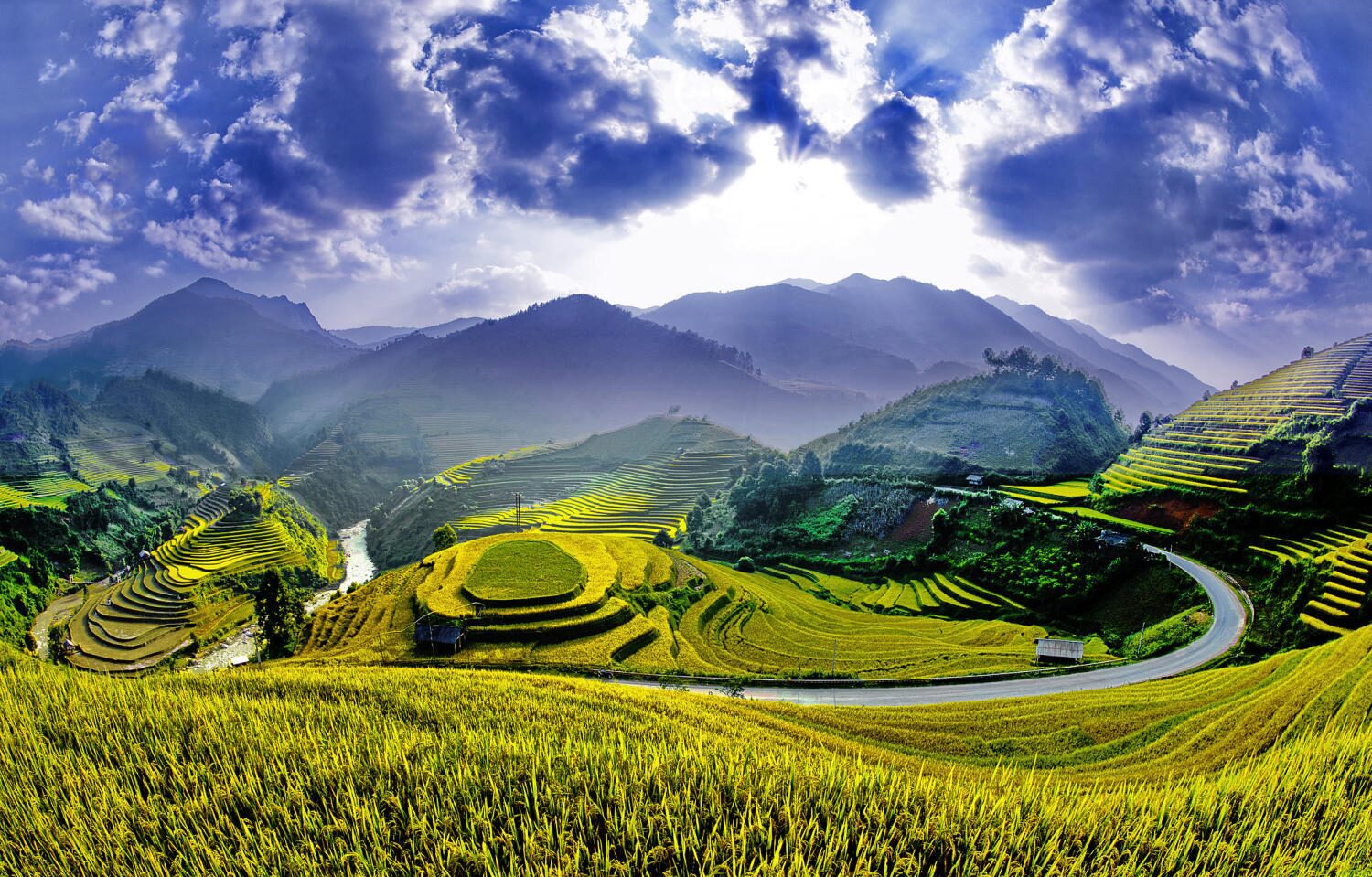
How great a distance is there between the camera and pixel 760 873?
3635 mm

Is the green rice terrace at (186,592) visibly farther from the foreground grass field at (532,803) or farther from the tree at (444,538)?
the foreground grass field at (532,803)

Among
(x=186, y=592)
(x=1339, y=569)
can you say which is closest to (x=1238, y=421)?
(x=1339, y=569)

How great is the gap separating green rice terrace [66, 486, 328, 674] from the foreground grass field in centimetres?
4078

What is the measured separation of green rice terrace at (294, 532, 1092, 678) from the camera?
27250mm

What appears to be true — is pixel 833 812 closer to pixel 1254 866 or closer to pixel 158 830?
pixel 1254 866

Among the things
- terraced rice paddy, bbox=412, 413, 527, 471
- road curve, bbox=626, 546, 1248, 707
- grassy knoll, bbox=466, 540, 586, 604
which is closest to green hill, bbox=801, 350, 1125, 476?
road curve, bbox=626, 546, 1248, 707

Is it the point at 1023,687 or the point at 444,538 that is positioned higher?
the point at 444,538

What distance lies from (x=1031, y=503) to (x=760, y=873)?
52.7 m

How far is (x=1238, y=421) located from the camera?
4759 cm

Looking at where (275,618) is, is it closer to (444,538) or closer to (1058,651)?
(444,538)

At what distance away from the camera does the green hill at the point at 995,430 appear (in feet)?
226

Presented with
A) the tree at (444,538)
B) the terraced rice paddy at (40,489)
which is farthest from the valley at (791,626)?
the tree at (444,538)

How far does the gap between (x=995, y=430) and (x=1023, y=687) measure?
206ft

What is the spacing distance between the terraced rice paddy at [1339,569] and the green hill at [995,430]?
28.9 m
